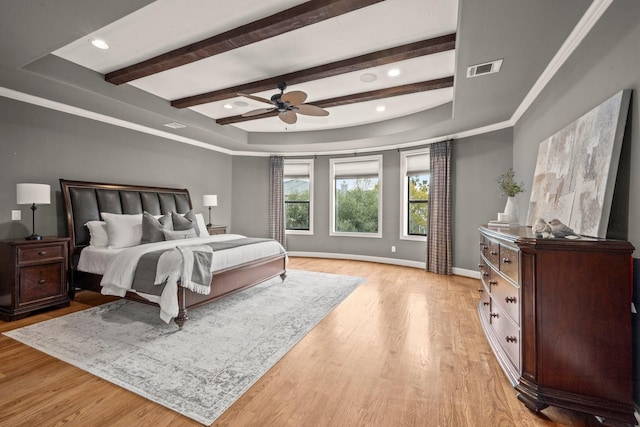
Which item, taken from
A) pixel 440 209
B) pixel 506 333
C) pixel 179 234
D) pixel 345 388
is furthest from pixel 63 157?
pixel 440 209

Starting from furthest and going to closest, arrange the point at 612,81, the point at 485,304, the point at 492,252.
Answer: the point at 485,304, the point at 492,252, the point at 612,81

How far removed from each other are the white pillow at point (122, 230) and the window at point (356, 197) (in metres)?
4.01

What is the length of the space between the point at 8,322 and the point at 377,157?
616 centimetres

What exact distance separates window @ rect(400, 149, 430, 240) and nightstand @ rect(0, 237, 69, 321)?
5540 millimetres

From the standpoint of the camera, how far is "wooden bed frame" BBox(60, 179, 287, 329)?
10.6 ft

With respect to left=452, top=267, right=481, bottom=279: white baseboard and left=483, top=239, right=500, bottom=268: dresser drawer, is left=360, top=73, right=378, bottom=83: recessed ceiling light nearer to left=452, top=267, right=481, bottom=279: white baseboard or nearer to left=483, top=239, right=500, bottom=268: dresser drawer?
left=483, top=239, right=500, bottom=268: dresser drawer

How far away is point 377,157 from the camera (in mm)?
6355

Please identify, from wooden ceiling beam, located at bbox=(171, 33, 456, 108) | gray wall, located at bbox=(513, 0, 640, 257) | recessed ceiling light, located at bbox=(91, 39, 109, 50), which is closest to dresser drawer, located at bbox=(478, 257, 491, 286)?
gray wall, located at bbox=(513, 0, 640, 257)

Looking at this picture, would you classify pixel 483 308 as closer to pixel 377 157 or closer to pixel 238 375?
pixel 238 375

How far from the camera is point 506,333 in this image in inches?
86.8

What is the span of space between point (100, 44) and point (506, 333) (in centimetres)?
455

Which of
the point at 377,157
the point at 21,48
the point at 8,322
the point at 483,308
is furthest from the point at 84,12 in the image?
the point at 377,157

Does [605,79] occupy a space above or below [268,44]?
below

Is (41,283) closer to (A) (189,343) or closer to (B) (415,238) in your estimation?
(A) (189,343)
